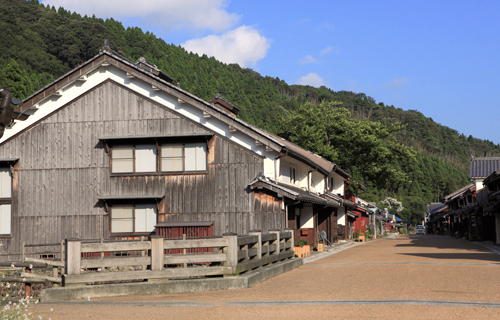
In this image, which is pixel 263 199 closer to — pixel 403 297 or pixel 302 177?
pixel 302 177

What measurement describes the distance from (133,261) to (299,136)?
39.6 metres

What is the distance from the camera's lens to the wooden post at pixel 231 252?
1291 centimetres

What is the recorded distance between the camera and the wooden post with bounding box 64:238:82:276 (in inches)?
461

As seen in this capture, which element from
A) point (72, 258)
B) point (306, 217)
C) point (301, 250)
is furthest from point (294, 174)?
point (72, 258)

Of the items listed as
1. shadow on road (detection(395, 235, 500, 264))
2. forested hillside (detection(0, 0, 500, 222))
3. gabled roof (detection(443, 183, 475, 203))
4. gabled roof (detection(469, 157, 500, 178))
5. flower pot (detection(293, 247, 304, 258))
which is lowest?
shadow on road (detection(395, 235, 500, 264))

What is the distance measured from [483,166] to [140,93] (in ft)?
117

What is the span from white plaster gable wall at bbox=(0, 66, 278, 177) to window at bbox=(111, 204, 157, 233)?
439 cm

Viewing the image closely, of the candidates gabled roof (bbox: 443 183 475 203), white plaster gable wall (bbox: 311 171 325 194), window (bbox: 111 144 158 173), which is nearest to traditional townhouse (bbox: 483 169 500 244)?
white plaster gable wall (bbox: 311 171 325 194)

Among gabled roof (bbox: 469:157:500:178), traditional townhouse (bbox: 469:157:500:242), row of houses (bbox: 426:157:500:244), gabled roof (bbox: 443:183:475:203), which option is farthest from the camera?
gabled roof (bbox: 443:183:475:203)

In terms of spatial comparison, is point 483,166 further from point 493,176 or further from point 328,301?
point 328,301

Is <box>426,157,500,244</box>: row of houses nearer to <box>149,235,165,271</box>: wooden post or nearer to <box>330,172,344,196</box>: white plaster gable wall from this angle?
<box>330,172,344,196</box>: white plaster gable wall

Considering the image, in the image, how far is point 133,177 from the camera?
22094 mm

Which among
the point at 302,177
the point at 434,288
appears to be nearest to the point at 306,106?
the point at 302,177

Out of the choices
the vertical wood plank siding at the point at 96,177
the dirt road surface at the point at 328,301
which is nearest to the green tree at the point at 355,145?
the vertical wood plank siding at the point at 96,177
